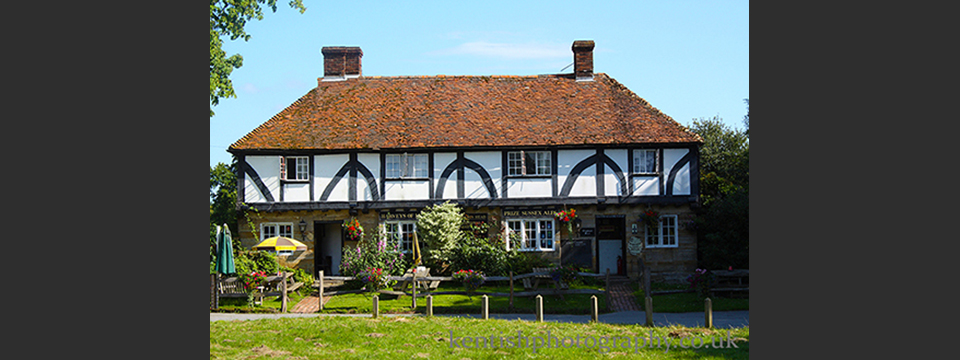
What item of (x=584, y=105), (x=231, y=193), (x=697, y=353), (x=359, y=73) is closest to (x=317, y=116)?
(x=359, y=73)

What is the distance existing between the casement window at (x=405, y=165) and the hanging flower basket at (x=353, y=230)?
168 cm

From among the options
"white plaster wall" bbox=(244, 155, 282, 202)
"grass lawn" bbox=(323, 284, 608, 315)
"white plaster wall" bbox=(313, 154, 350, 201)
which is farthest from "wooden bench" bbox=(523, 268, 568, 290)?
"white plaster wall" bbox=(244, 155, 282, 202)

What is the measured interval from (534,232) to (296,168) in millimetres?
7216

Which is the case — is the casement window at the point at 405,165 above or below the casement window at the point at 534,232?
above

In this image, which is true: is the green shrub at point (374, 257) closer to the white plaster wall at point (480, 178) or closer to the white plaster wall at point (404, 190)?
the white plaster wall at point (404, 190)

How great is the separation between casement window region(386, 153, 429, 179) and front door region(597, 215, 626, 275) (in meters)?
5.54

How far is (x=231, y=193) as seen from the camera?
84.4ft

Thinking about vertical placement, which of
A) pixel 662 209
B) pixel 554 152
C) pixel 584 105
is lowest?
pixel 662 209

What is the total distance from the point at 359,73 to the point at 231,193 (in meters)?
6.90

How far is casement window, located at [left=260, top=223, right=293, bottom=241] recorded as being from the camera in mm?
20422

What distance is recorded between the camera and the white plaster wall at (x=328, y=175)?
2034 cm

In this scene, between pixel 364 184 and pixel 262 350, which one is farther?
pixel 364 184

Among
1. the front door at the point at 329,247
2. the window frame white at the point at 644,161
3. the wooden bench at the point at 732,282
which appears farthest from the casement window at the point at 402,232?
the wooden bench at the point at 732,282
